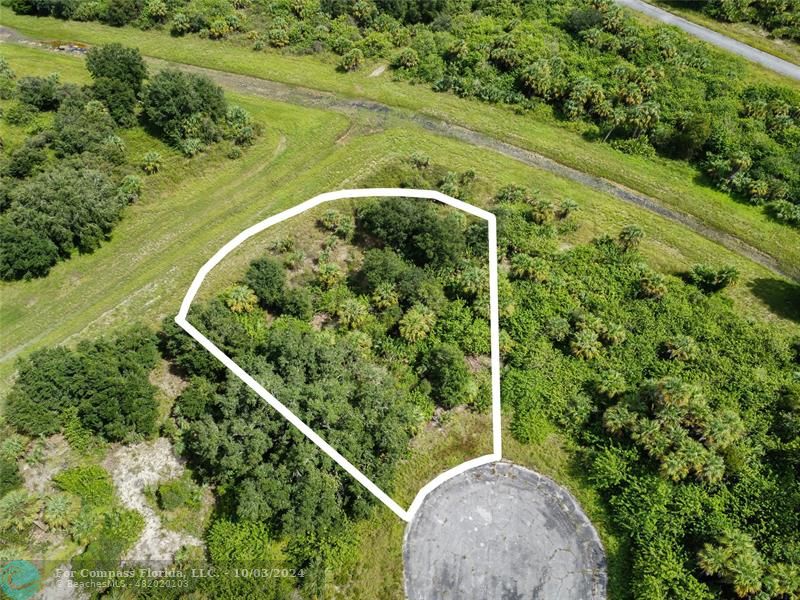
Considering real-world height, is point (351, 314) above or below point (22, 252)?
above

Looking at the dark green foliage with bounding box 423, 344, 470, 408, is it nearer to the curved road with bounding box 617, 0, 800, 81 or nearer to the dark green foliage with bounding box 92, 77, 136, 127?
the dark green foliage with bounding box 92, 77, 136, 127

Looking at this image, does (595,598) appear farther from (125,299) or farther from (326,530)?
(125,299)

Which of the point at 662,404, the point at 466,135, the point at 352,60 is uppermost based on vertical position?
the point at 352,60

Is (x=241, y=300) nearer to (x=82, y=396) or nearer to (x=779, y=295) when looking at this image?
(x=82, y=396)

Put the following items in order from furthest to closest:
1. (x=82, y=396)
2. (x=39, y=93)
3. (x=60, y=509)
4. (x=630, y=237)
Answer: (x=39, y=93) → (x=630, y=237) → (x=82, y=396) → (x=60, y=509)

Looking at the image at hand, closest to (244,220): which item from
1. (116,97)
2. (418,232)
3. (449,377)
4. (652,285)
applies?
(418,232)

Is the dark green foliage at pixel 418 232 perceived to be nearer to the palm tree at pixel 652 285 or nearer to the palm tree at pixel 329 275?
the palm tree at pixel 329 275
